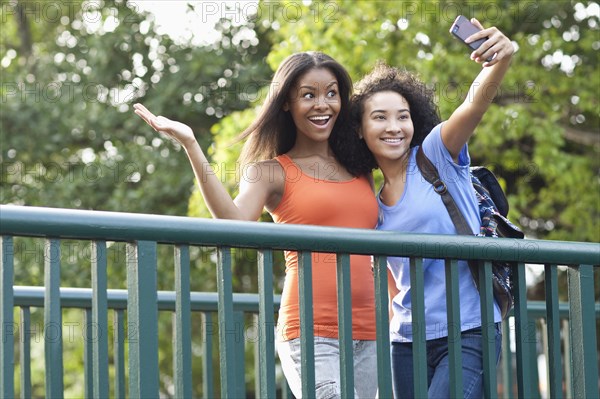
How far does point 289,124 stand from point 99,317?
1.49 m

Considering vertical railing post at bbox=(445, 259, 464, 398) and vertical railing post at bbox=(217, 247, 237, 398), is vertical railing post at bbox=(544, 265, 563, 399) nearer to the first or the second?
vertical railing post at bbox=(445, 259, 464, 398)

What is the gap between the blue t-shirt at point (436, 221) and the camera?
3.59 m

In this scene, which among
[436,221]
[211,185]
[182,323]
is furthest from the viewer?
[436,221]

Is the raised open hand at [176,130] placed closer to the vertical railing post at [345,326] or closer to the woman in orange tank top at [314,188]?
the woman in orange tank top at [314,188]

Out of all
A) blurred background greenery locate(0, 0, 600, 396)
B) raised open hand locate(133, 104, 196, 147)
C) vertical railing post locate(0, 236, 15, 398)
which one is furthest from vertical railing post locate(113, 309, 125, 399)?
blurred background greenery locate(0, 0, 600, 396)

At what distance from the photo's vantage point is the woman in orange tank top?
362cm

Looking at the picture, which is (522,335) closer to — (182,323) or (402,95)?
(402,95)

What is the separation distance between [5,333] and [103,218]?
36cm

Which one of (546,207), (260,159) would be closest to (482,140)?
(546,207)

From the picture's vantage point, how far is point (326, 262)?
3.71 m

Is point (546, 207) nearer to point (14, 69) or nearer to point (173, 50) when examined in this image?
point (173, 50)

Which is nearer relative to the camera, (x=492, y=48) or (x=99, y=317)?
(x=99, y=317)

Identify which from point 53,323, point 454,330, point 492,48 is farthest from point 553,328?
point 53,323

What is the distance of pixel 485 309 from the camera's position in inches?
131
